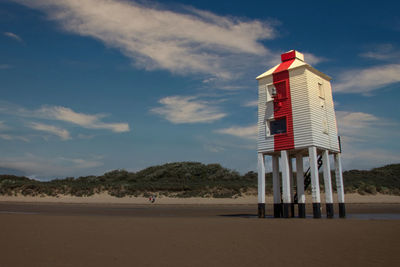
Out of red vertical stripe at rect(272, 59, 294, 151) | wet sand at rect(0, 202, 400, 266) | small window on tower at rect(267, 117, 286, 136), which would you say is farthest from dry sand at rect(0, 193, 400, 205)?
wet sand at rect(0, 202, 400, 266)

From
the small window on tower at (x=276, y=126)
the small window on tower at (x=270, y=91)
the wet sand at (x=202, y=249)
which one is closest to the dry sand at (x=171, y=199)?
the small window on tower at (x=276, y=126)

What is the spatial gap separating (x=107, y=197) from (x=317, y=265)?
1613 inches

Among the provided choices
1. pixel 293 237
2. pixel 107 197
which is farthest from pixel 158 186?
pixel 293 237

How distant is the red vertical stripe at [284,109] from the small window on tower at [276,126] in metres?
0.38

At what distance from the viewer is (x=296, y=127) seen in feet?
66.5

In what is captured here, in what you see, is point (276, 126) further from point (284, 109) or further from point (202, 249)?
point (202, 249)

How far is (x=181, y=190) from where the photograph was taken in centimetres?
4438

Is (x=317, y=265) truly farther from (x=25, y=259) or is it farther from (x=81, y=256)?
(x=25, y=259)

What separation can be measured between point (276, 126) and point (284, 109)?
4.43 feet

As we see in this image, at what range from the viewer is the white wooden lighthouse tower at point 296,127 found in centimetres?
1994

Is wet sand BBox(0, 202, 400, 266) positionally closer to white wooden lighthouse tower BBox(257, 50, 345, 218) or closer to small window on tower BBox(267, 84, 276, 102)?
white wooden lighthouse tower BBox(257, 50, 345, 218)

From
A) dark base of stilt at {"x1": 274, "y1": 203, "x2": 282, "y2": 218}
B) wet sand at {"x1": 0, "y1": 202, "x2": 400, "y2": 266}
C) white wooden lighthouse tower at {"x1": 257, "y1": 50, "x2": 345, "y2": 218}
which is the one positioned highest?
white wooden lighthouse tower at {"x1": 257, "y1": 50, "x2": 345, "y2": 218}

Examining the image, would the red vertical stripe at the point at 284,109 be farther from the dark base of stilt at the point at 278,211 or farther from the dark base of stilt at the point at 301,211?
the dark base of stilt at the point at 278,211

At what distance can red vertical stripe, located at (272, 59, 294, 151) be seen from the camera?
2056cm
